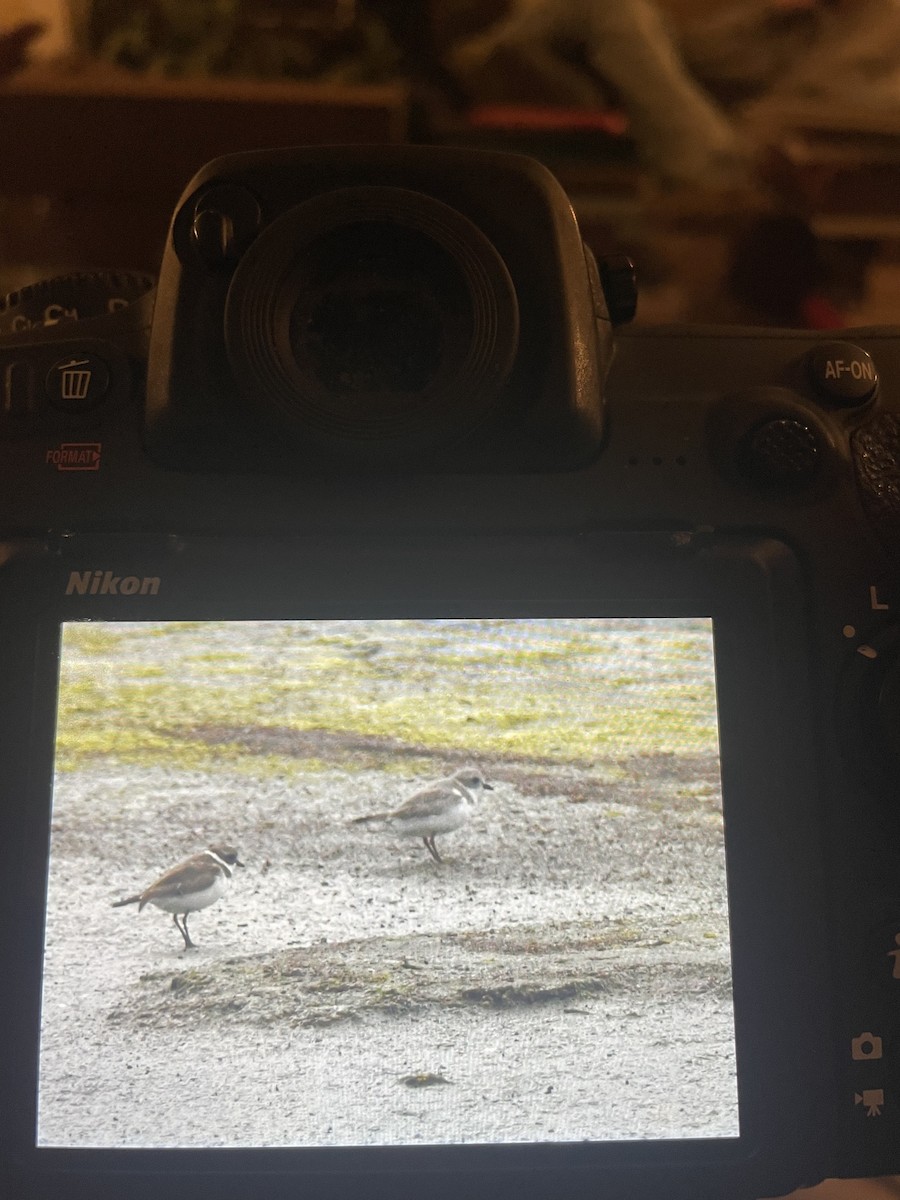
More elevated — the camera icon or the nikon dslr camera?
the nikon dslr camera

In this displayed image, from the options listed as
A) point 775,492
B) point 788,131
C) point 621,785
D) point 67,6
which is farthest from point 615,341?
point 67,6

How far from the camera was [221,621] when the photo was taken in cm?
48

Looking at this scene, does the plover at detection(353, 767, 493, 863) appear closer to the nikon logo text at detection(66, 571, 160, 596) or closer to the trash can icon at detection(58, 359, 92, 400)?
the nikon logo text at detection(66, 571, 160, 596)

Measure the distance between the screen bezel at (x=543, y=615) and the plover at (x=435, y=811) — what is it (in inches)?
3.1

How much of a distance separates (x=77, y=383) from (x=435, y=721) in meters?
0.24

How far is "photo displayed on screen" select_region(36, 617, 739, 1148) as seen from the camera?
1.46 feet

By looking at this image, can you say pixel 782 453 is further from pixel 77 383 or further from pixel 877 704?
pixel 77 383

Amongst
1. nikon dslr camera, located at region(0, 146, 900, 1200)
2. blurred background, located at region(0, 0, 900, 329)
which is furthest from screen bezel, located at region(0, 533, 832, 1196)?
blurred background, located at region(0, 0, 900, 329)

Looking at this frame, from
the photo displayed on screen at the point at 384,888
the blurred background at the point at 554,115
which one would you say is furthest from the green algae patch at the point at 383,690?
the blurred background at the point at 554,115

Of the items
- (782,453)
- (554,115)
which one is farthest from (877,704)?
(554,115)

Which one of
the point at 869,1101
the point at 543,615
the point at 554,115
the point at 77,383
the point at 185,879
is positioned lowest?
the point at 869,1101

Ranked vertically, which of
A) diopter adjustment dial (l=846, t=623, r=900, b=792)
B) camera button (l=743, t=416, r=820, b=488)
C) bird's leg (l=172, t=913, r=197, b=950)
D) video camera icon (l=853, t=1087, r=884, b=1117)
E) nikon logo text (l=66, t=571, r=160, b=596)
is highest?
camera button (l=743, t=416, r=820, b=488)

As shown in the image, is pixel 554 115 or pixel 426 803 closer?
pixel 426 803

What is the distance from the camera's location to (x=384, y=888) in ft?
1.48
